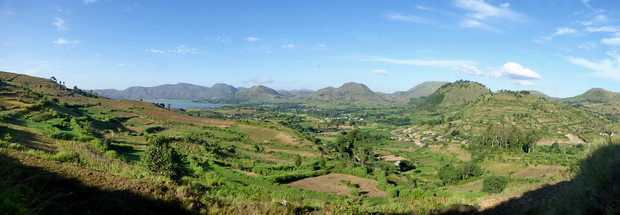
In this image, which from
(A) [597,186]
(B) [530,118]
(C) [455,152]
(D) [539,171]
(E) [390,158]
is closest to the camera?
(A) [597,186]

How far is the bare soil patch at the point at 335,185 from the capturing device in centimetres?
2570

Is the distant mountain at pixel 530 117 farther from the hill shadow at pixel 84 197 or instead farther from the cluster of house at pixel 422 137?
the hill shadow at pixel 84 197

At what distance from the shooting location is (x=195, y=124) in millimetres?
72312

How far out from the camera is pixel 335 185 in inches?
1102

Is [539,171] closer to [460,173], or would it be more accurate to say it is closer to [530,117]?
[460,173]

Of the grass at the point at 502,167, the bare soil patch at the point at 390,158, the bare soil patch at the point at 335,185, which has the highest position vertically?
the bare soil patch at the point at 335,185

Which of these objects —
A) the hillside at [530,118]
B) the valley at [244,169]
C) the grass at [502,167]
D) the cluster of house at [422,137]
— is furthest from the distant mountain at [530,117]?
the grass at [502,167]

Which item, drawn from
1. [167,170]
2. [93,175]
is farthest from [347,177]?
[93,175]

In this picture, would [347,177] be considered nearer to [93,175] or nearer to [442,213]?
[442,213]

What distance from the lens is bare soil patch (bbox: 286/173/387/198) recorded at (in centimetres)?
2570

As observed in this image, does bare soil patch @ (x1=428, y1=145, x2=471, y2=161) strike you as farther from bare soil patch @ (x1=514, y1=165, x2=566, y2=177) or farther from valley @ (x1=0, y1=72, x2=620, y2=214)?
bare soil patch @ (x1=514, y1=165, x2=566, y2=177)

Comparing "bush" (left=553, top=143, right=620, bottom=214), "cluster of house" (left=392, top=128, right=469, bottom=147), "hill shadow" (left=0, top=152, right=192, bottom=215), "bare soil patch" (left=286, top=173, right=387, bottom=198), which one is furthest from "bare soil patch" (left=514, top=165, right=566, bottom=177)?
"cluster of house" (left=392, top=128, right=469, bottom=147)

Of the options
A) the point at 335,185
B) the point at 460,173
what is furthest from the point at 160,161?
the point at 460,173

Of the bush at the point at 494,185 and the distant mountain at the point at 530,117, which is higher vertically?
the distant mountain at the point at 530,117
